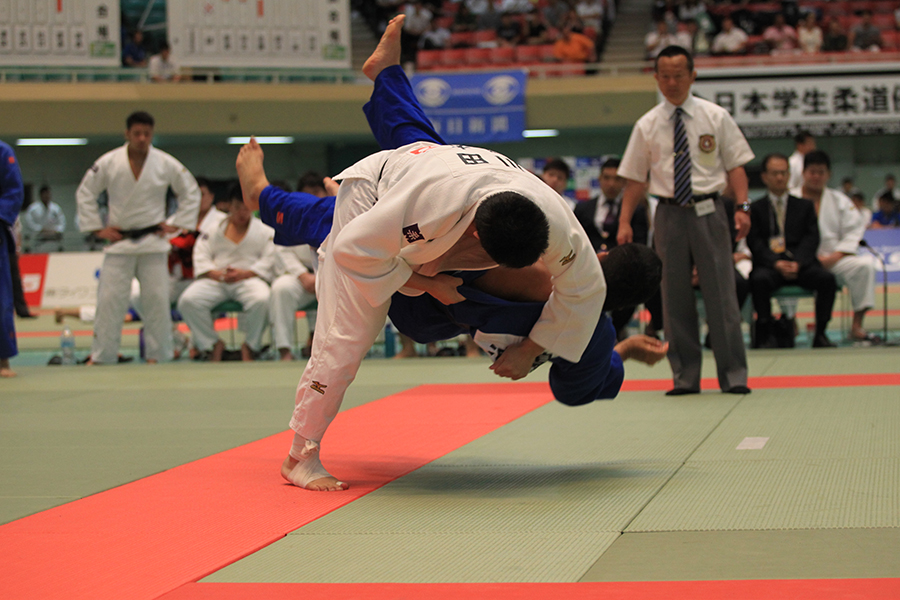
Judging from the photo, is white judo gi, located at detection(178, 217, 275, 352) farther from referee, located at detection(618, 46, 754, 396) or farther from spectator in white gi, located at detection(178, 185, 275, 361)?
referee, located at detection(618, 46, 754, 396)

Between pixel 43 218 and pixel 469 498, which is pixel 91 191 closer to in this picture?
pixel 469 498

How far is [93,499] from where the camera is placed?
2.37 meters

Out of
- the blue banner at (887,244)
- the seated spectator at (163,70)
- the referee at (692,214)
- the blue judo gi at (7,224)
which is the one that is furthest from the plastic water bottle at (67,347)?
the seated spectator at (163,70)

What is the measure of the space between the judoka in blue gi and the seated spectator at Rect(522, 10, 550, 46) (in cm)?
1332

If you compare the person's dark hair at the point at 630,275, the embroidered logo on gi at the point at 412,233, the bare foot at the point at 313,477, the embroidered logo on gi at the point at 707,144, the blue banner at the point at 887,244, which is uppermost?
the embroidered logo on gi at the point at 707,144

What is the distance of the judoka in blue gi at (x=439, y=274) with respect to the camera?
7.14ft

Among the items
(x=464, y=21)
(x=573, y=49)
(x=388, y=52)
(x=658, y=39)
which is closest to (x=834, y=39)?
(x=658, y=39)

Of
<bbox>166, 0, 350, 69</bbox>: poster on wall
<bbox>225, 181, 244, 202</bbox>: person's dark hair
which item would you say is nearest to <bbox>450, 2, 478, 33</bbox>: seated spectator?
<bbox>166, 0, 350, 69</bbox>: poster on wall

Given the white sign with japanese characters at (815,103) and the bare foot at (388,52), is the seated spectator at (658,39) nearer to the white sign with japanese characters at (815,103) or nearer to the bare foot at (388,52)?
→ the white sign with japanese characters at (815,103)

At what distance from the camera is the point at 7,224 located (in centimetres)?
531

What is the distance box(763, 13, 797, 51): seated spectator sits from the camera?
14.1 m

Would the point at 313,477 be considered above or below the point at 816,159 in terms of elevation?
below

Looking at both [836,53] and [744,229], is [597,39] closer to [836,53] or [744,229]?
[836,53]

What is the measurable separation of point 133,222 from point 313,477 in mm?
4536
